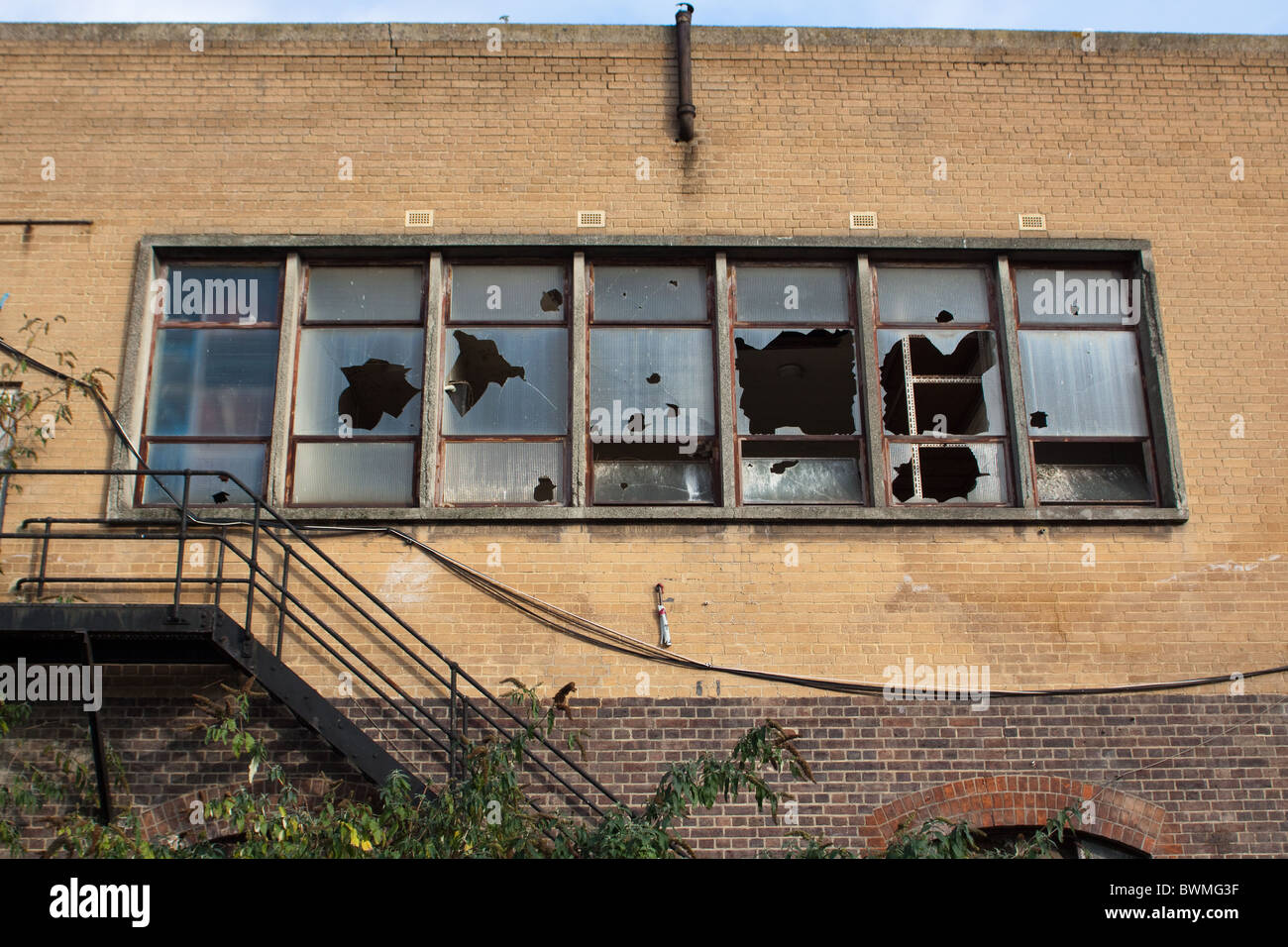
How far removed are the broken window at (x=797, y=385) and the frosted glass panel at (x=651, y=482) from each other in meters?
0.32

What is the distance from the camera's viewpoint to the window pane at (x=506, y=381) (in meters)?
9.17

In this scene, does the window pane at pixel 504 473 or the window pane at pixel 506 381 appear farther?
the window pane at pixel 506 381

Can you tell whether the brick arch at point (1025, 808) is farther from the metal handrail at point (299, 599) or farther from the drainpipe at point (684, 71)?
the drainpipe at point (684, 71)

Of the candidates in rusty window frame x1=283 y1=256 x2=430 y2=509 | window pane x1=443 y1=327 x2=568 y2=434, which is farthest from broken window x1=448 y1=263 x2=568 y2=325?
rusty window frame x1=283 y1=256 x2=430 y2=509

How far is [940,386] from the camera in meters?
9.37

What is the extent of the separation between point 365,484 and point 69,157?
366 cm

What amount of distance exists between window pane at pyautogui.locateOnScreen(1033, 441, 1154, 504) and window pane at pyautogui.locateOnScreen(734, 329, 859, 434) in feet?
4.95

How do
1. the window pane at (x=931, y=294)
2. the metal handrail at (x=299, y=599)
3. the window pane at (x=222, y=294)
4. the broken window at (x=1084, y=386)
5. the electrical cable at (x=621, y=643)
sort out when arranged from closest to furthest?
the metal handrail at (x=299, y=599) < the electrical cable at (x=621, y=643) < the broken window at (x=1084, y=386) < the window pane at (x=222, y=294) < the window pane at (x=931, y=294)

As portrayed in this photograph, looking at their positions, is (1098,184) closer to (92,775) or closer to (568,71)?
(568,71)

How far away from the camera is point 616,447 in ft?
29.8

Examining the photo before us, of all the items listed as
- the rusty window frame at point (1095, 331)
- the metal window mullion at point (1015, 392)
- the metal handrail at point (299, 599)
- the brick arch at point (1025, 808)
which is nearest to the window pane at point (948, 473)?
the metal window mullion at point (1015, 392)

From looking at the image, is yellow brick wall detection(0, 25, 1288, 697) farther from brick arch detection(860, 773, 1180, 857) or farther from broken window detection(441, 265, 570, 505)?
brick arch detection(860, 773, 1180, 857)

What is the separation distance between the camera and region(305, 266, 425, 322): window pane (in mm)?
9453
